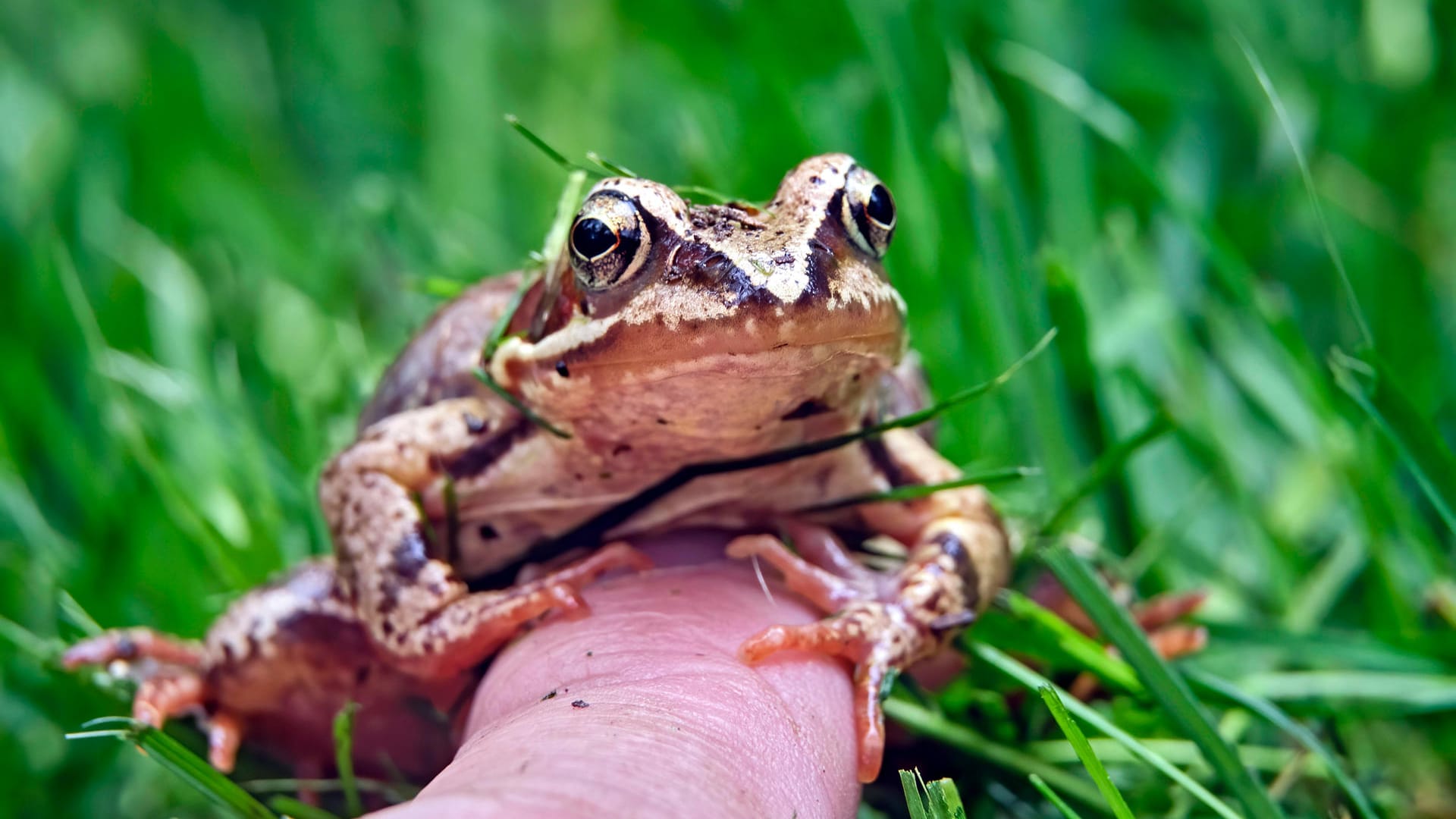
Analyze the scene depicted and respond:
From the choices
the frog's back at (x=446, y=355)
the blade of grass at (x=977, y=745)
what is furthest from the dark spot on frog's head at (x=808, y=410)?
the frog's back at (x=446, y=355)

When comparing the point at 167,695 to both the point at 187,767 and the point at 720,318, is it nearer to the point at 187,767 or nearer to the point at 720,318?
the point at 187,767

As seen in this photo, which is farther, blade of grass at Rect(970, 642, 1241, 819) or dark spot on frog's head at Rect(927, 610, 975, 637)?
dark spot on frog's head at Rect(927, 610, 975, 637)

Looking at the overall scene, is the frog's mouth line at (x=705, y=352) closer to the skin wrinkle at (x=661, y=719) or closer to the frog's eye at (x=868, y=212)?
the frog's eye at (x=868, y=212)

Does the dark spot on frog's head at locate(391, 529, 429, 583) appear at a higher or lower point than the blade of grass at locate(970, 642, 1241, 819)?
higher

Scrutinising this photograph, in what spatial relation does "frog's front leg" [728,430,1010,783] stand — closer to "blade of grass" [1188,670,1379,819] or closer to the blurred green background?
the blurred green background

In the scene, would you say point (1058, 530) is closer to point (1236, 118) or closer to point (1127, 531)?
point (1127, 531)

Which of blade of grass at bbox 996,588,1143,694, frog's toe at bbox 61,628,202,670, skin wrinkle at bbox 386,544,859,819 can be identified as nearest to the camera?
skin wrinkle at bbox 386,544,859,819

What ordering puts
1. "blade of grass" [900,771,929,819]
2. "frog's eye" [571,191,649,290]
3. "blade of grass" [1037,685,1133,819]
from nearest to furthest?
"blade of grass" [900,771,929,819] < "blade of grass" [1037,685,1133,819] < "frog's eye" [571,191,649,290]

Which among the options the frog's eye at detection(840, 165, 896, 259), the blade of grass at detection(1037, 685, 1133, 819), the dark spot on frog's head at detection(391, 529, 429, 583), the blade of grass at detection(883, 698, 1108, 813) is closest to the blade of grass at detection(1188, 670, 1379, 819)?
the blade of grass at detection(883, 698, 1108, 813)
